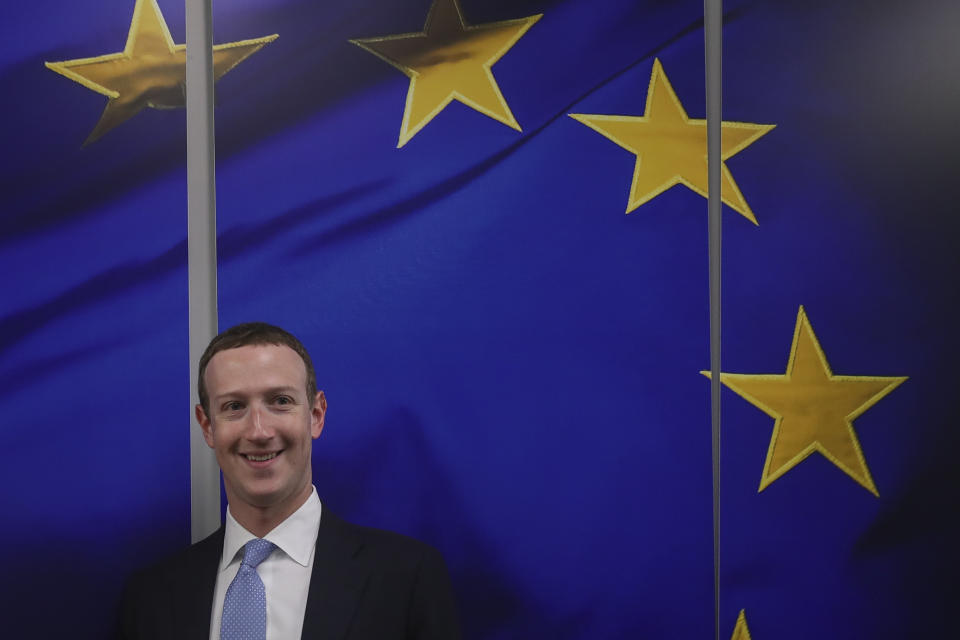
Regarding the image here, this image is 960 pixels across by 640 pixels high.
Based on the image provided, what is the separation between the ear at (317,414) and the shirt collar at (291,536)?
0.36 feet

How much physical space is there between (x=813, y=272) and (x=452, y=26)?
786 mm

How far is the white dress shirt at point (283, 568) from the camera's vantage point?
1339 millimetres

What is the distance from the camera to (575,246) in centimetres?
156

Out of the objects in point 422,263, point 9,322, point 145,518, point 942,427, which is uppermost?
point 422,263

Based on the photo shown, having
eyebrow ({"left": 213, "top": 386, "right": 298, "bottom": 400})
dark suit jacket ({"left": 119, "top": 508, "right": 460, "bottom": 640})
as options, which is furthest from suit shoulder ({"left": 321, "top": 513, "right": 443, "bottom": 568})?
eyebrow ({"left": 213, "top": 386, "right": 298, "bottom": 400})

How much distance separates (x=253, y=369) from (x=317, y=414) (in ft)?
0.47

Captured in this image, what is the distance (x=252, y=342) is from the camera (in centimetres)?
137

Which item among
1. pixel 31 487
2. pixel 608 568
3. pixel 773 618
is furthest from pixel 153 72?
pixel 773 618

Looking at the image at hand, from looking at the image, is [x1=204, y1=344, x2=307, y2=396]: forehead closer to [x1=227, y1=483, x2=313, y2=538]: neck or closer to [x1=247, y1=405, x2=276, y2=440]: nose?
[x1=247, y1=405, x2=276, y2=440]: nose

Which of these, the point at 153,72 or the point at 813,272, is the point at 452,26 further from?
the point at 813,272

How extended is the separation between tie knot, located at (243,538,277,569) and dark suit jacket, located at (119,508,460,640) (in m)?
0.07

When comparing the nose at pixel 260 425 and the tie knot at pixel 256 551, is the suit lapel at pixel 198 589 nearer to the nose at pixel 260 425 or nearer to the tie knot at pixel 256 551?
the tie knot at pixel 256 551

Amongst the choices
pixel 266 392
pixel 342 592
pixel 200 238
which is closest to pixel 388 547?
pixel 342 592

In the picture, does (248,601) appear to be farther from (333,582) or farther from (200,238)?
(200,238)
